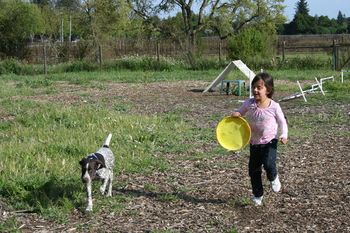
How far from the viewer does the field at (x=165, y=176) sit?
545 centimetres

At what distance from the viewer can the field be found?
545 centimetres

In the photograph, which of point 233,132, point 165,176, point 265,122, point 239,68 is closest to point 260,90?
point 265,122

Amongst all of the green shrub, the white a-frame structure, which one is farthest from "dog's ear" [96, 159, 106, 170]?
the green shrub

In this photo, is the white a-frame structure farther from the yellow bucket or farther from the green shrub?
the green shrub

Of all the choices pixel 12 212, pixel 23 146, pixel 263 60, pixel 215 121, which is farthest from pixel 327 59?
pixel 12 212

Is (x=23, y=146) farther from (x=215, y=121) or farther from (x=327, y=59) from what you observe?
(x=327, y=59)

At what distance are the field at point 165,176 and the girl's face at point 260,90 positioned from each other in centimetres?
111

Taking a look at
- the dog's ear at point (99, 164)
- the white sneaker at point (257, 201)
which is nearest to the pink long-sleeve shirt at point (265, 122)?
the white sneaker at point (257, 201)

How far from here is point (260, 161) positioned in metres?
5.87

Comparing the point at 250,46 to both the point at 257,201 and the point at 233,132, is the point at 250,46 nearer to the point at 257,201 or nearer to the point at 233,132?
the point at 233,132

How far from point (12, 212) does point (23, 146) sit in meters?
2.57

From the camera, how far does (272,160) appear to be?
19.2 ft

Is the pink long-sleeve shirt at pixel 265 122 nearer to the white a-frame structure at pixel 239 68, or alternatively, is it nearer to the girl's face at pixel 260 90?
the girl's face at pixel 260 90

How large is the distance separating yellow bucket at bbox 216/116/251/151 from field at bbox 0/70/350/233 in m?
0.57
